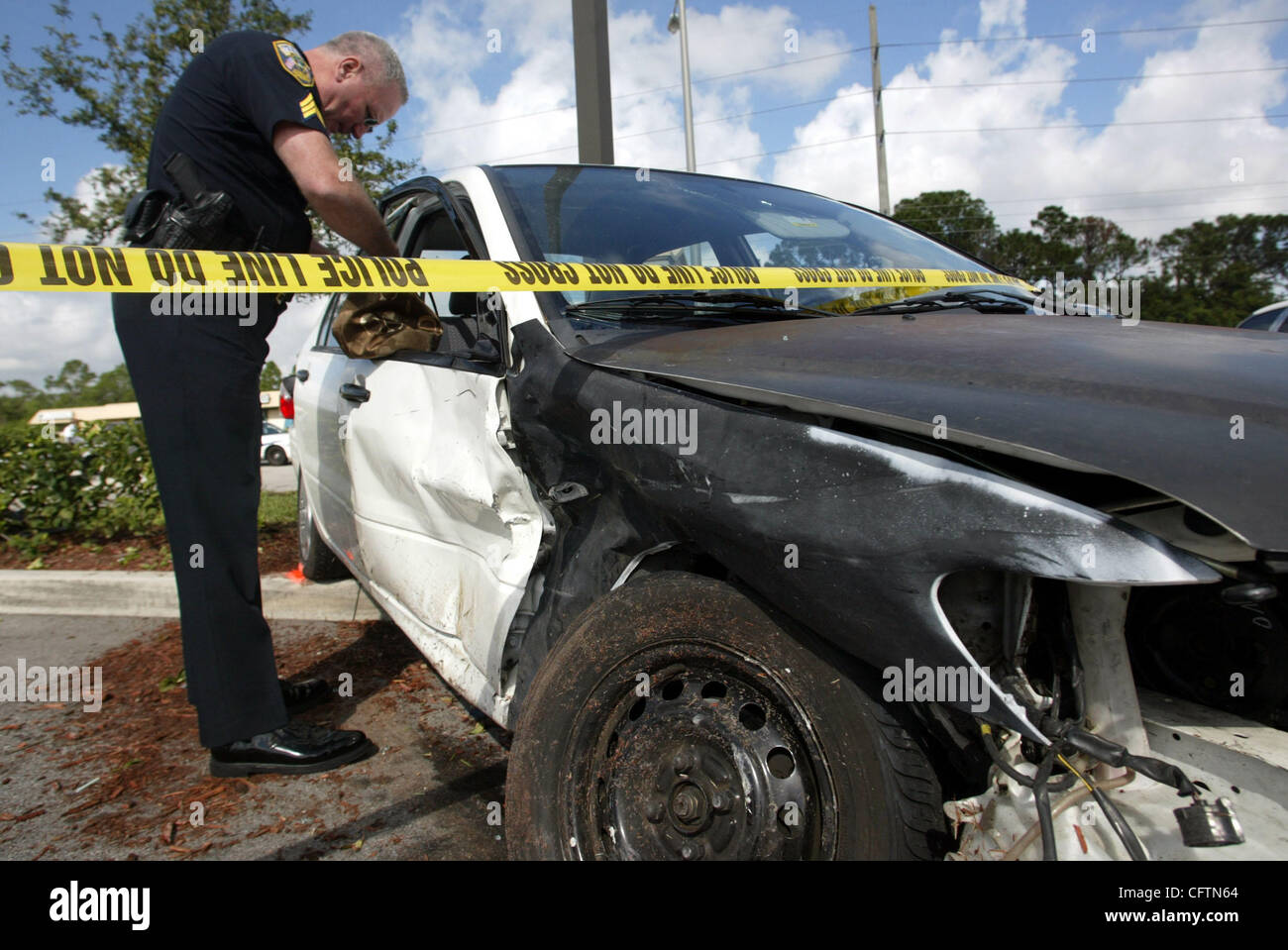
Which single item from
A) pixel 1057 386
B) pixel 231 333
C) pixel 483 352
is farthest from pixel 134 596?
pixel 1057 386

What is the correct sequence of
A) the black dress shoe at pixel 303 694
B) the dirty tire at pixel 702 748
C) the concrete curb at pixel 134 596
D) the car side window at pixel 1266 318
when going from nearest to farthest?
the dirty tire at pixel 702 748
the black dress shoe at pixel 303 694
the concrete curb at pixel 134 596
the car side window at pixel 1266 318

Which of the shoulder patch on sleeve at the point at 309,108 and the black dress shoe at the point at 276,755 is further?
the black dress shoe at the point at 276,755

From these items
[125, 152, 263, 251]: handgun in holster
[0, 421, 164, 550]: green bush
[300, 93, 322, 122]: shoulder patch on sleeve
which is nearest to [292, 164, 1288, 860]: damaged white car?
[300, 93, 322, 122]: shoulder patch on sleeve

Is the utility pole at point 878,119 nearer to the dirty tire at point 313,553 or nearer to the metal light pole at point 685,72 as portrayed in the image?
the metal light pole at point 685,72

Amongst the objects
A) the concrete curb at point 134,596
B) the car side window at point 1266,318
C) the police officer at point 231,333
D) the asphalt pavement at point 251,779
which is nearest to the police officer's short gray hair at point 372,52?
the police officer at point 231,333

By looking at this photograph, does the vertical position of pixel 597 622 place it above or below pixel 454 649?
above

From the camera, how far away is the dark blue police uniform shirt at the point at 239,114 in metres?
2.32

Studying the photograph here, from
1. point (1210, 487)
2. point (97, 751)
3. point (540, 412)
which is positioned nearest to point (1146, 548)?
point (1210, 487)

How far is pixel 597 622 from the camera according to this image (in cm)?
163

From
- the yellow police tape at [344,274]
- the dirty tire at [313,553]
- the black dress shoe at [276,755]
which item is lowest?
the black dress shoe at [276,755]

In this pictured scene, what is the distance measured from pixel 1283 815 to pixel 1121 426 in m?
0.54

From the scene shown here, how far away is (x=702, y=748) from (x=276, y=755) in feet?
5.53

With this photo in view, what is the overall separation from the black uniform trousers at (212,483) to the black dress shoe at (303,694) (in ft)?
1.71
